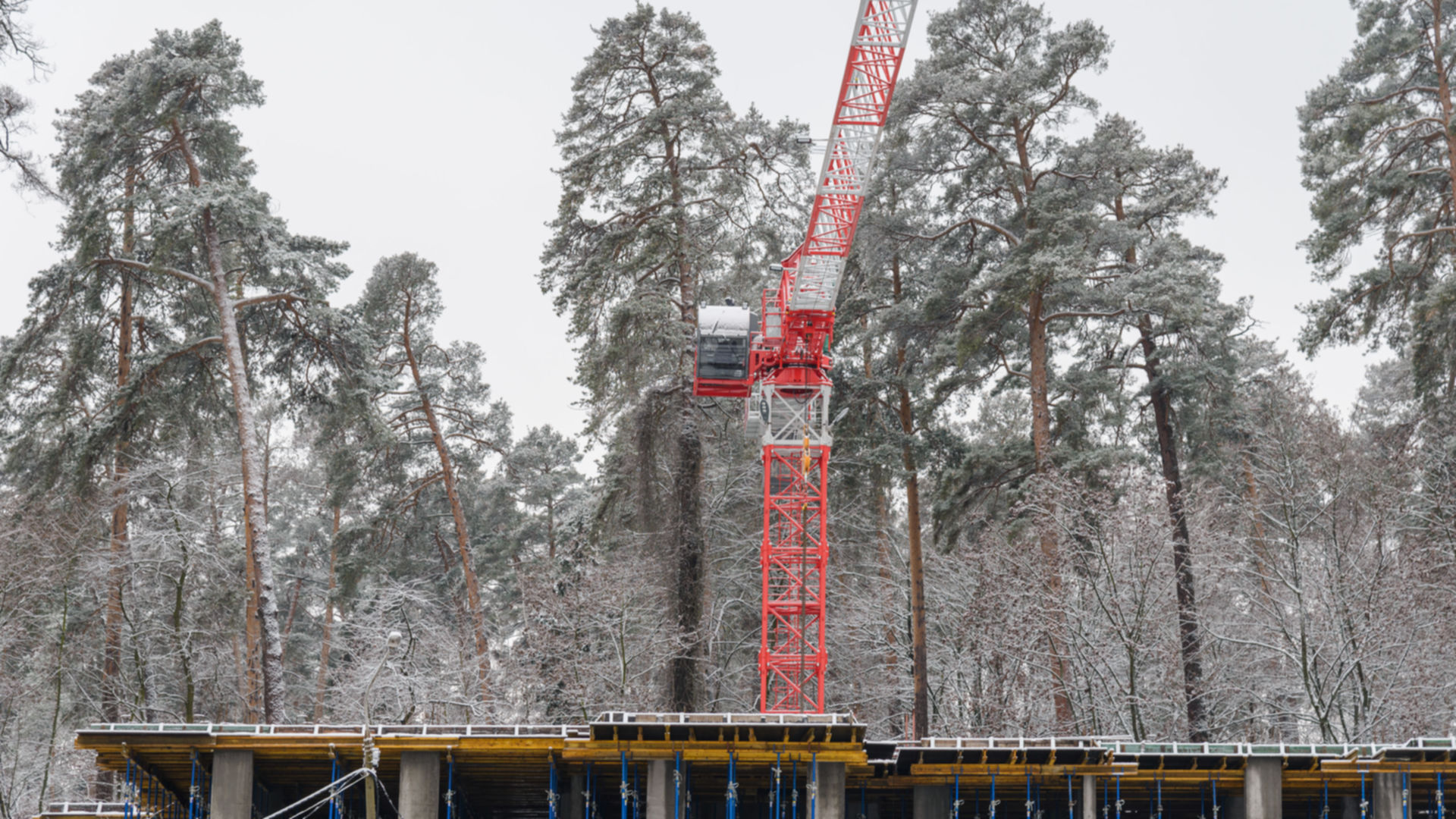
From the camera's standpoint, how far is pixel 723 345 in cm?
3006

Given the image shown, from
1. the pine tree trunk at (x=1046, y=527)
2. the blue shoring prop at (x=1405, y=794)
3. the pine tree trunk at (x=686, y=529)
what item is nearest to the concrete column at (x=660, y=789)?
the pine tree trunk at (x=686, y=529)

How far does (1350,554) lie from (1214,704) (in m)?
4.46

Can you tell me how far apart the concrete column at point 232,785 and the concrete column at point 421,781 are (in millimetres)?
2394

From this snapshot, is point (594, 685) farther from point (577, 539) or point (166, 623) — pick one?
point (166, 623)

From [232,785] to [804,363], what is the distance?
1670 cm

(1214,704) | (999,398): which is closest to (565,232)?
(1214,704)

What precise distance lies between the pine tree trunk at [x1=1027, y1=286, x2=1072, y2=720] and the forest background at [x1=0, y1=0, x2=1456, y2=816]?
123mm

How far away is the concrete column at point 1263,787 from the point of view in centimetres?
2083

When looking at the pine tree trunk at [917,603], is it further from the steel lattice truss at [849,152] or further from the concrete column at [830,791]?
the concrete column at [830,791]

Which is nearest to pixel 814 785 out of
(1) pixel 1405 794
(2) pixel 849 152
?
(1) pixel 1405 794

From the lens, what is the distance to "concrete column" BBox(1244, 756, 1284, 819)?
68.3 feet

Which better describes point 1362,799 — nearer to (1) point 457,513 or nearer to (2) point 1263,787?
(2) point 1263,787

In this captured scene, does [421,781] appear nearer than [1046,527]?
Yes

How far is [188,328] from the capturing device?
31188 millimetres
